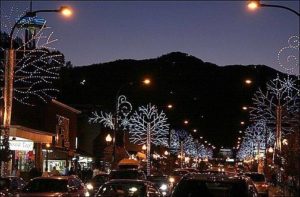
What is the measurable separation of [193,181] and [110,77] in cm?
9964

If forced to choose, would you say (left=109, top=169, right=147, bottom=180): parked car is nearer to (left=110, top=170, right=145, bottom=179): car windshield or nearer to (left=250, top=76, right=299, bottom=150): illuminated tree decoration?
(left=110, top=170, right=145, bottom=179): car windshield

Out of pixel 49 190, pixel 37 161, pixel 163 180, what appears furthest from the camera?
pixel 37 161

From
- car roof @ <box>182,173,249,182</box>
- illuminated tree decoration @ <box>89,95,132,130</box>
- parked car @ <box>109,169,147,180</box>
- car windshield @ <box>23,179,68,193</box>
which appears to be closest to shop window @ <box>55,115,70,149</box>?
illuminated tree decoration @ <box>89,95,132,130</box>

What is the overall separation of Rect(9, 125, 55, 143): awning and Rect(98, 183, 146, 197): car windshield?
20.7 meters

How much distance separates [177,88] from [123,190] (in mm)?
115960

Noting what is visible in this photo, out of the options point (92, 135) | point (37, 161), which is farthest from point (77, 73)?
point (37, 161)

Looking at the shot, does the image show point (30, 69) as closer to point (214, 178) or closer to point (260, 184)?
point (260, 184)

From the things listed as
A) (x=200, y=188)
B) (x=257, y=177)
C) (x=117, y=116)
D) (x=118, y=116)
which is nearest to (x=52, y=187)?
(x=200, y=188)

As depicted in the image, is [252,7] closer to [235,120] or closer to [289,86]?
[289,86]

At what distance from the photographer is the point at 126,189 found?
20891mm

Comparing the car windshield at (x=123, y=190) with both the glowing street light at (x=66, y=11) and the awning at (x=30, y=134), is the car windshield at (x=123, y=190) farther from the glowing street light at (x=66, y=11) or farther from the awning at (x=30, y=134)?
the awning at (x=30, y=134)

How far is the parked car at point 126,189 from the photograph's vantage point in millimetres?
19359

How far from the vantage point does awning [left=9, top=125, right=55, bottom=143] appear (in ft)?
136

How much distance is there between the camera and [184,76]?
144 metres
